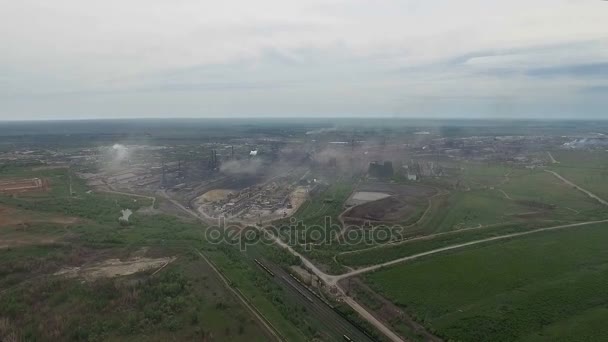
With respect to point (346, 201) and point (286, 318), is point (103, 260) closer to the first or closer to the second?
point (286, 318)

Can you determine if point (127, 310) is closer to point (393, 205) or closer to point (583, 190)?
point (393, 205)

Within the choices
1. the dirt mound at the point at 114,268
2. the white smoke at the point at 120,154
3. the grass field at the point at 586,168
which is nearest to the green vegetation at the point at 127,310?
the dirt mound at the point at 114,268

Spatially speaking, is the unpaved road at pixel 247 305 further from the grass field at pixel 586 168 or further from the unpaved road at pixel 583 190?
the grass field at pixel 586 168

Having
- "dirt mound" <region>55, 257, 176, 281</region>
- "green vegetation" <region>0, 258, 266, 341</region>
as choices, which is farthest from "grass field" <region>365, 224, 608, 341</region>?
"dirt mound" <region>55, 257, 176, 281</region>

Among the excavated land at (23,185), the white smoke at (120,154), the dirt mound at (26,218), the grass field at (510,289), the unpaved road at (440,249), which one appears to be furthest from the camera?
the white smoke at (120,154)

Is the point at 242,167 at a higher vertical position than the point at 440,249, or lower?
higher

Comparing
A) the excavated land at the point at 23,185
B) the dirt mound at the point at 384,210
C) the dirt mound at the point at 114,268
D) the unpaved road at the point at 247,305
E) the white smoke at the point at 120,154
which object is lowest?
the unpaved road at the point at 247,305

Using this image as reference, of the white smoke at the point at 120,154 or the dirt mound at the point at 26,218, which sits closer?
the dirt mound at the point at 26,218

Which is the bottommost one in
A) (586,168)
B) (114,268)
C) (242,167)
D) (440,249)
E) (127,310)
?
(127,310)

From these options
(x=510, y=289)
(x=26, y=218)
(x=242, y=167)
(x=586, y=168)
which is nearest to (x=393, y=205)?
(x=510, y=289)

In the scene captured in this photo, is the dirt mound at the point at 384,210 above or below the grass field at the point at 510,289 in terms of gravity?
above
